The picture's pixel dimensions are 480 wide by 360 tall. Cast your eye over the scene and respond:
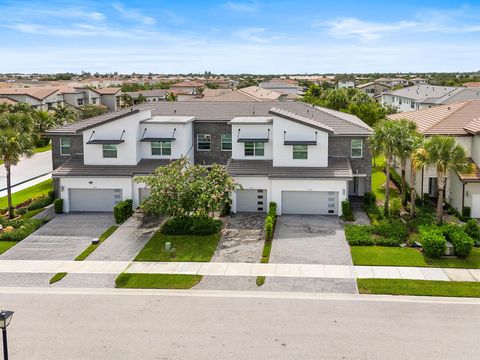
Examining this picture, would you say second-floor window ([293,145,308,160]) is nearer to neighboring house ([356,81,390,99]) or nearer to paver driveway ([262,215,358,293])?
paver driveway ([262,215,358,293])

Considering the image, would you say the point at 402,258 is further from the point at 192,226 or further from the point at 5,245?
the point at 5,245

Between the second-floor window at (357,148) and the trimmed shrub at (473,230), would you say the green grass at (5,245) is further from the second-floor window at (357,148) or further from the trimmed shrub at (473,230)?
the trimmed shrub at (473,230)

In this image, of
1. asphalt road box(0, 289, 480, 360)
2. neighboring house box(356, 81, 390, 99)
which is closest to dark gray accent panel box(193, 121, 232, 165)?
asphalt road box(0, 289, 480, 360)

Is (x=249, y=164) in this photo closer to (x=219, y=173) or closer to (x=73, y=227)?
(x=219, y=173)

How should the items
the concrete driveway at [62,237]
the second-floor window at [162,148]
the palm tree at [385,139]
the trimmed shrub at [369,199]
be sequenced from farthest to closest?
the second-floor window at [162,148] → the trimmed shrub at [369,199] → the palm tree at [385,139] → the concrete driveway at [62,237]


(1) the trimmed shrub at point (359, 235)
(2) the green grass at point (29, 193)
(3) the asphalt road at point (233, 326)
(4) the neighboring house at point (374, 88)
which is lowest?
(3) the asphalt road at point (233, 326)

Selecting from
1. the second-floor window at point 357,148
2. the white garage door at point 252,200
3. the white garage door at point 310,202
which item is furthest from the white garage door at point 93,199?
the second-floor window at point 357,148
